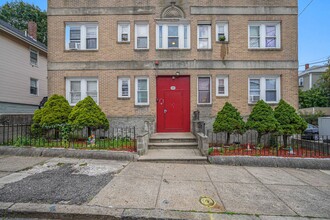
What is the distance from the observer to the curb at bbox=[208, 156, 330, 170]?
596 cm

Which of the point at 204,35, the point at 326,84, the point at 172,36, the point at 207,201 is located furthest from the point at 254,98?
the point at 326,84

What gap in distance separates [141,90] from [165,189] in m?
6.67

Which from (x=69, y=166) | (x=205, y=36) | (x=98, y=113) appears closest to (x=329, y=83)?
(x=205, y=36)

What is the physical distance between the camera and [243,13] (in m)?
9.73

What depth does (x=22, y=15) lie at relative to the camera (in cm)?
2772

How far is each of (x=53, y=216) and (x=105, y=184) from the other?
1.27 meters

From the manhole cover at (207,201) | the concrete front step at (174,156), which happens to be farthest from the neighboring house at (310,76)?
the manhole cover at (207,201)

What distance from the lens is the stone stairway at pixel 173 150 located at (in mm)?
6234

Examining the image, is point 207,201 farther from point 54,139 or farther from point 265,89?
point 265,89

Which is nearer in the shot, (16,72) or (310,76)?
(16,72)

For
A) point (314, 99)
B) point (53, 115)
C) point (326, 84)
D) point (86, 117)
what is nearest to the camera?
point (86, 117)

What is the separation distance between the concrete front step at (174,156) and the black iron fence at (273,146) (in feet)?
2.19

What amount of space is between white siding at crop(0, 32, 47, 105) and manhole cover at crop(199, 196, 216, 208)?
14298mm

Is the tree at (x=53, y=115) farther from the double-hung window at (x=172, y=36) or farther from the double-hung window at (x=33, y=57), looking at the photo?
the double-hung window at (x=33, y=57)
